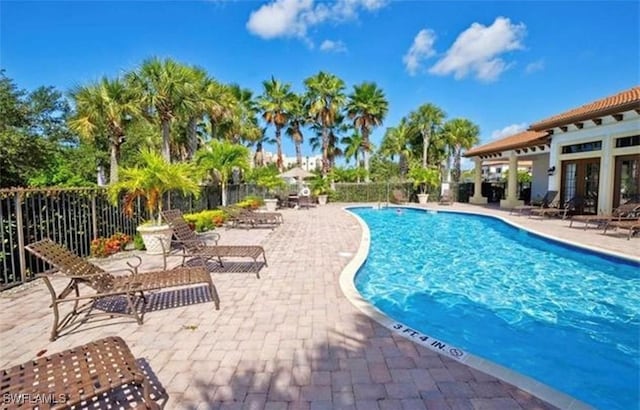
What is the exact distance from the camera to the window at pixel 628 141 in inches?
462

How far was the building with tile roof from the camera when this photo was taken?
11.8 meters

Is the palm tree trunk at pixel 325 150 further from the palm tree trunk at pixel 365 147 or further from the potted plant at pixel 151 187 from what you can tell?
the potted plant at pixel 151 187

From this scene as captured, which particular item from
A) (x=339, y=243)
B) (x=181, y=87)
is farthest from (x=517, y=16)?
(x=181, y=87)

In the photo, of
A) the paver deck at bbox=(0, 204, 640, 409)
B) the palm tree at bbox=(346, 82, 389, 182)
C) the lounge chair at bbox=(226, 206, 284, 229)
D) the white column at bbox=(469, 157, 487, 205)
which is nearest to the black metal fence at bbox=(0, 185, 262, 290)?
the paver deck at bbox=(0, 204, 640, 409)

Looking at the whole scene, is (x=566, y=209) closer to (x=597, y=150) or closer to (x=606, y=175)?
(x=606, y=175)

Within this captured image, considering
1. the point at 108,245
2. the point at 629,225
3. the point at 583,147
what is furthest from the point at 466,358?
the point at 583,147

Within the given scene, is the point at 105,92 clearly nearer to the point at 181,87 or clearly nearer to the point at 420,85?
the point at 181,87

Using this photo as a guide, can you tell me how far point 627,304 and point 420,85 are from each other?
20.8 meters

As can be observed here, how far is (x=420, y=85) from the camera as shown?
23.9 meters

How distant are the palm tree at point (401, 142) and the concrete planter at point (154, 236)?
24.6 m

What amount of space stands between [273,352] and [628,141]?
48.3 ft

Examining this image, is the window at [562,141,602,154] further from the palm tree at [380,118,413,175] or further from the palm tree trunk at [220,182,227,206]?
the palm tree trunk at [220,182,227,206]

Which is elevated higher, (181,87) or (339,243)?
(181,87)

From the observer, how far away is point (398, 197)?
24.4 metres
